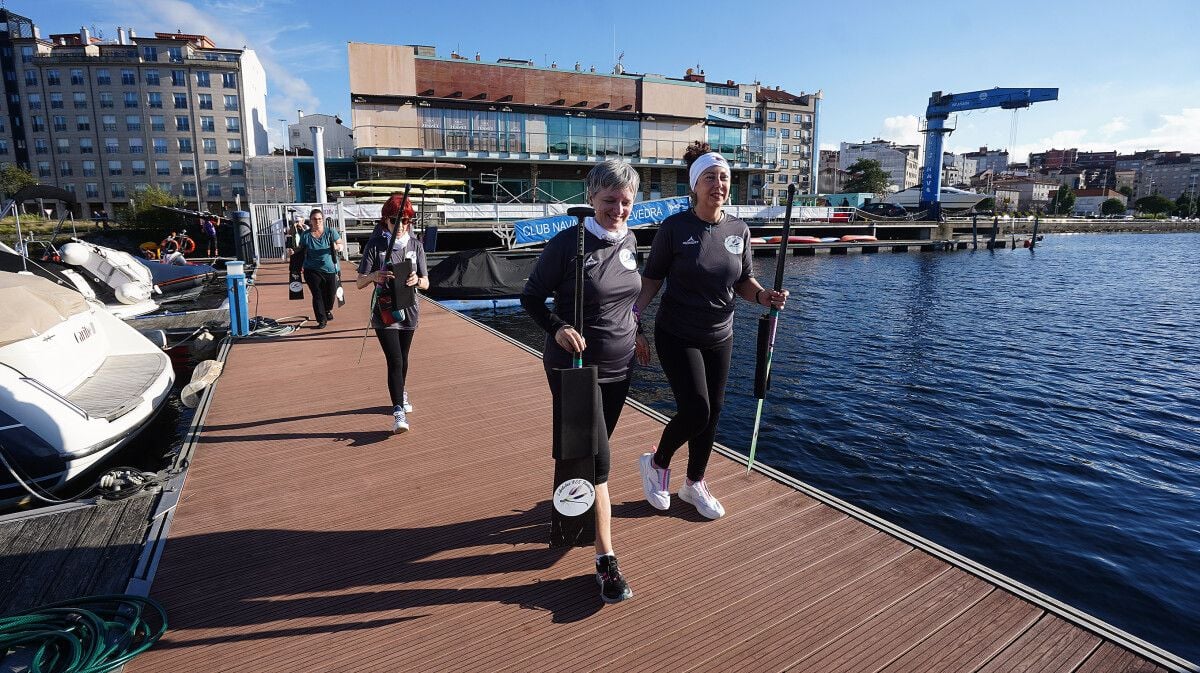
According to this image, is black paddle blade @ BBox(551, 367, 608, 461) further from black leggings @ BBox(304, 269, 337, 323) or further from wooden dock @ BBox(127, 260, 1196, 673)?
black leggings @ BBox(304, 269, 337, 323)

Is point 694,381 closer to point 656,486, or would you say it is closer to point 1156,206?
point 656,486

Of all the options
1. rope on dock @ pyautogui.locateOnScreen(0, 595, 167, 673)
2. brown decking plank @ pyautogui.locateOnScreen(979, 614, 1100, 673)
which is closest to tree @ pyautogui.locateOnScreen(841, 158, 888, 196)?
brown decking plank @ pyautogui.locateOnScreen(979, 614, 1100, 673)

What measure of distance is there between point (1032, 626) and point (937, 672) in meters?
0.66

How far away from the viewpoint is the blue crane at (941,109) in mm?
53031

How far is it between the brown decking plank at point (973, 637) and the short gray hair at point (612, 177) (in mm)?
2443

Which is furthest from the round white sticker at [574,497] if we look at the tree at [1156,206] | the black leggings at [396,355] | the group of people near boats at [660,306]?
the tree at [1156,206]

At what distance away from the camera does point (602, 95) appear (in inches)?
1788

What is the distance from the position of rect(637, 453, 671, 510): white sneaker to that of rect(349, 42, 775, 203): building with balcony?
37.6 metres

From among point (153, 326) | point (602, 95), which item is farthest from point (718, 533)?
point (602, 95)

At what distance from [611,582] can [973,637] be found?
1.67 metres

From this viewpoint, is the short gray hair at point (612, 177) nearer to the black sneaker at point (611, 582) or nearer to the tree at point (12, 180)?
the black sneaker at point (611, 582)

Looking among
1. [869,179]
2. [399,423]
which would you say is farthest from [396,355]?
[869,179]

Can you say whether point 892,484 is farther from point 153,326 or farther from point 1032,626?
point 153,326

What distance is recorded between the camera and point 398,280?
518cm
